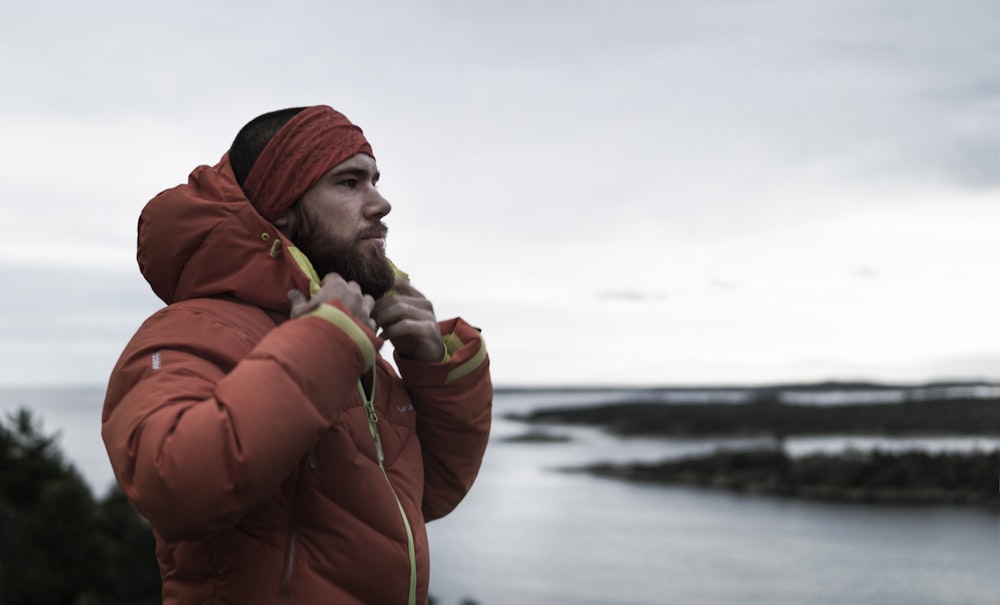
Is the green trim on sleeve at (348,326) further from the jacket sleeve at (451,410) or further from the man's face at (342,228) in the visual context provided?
the jacket sleeve at (451,410)

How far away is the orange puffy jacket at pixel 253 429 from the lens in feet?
5.30

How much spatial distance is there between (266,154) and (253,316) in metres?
0.34

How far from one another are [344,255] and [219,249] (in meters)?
0.27

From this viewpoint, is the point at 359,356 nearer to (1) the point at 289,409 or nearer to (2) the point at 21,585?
(1) the point at 289,409

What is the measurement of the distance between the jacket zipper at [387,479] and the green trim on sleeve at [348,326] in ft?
0.95

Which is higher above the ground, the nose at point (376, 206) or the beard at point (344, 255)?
the nose at point (376, 206)

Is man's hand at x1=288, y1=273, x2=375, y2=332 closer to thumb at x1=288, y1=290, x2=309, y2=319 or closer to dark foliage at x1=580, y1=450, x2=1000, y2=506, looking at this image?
thumb at x1=288, y1=290, x2=309, y2=319

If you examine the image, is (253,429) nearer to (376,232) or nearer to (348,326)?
(348,326)

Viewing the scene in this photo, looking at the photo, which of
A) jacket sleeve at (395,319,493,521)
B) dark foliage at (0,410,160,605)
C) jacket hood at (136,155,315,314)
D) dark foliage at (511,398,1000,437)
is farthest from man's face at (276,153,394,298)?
dark foliage at (511,398,1000,437)

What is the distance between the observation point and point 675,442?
2977 inches

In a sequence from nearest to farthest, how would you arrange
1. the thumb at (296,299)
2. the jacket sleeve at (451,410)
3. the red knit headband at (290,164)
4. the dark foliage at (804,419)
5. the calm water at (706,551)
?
the thumb at (296,299)
the red knit headband at (290,164)
the jacket sleeve at (451,410)
the calm water at (706,551)
the dark foliage at (804,419)

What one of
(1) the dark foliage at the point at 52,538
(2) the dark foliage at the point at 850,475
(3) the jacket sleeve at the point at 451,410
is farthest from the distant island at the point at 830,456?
(3) the jacket sleeve at the point at 451,410

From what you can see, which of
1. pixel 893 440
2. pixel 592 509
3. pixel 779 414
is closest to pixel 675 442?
pixel 779 414

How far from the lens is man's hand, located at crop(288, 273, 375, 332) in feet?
5.90
